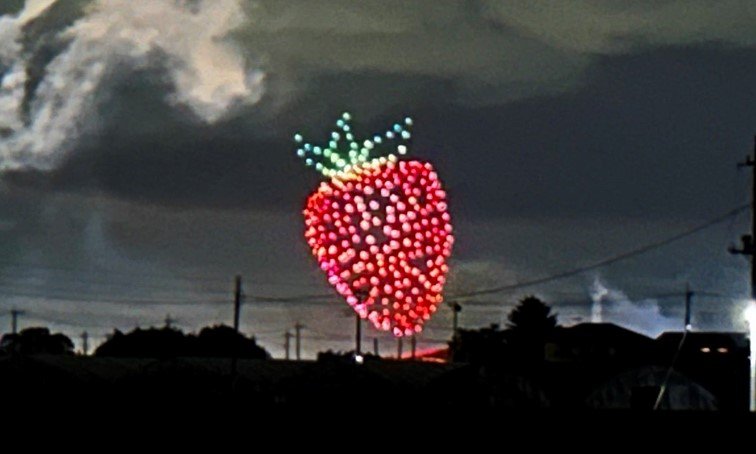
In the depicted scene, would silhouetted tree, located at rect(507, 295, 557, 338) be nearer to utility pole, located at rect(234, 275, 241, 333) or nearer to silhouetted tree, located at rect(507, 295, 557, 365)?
silhouetted tree, located at rect(507, 295, 557, 365)

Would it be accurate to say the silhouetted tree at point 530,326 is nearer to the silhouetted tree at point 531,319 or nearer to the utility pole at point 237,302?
the silhouetted tree at point 531,319

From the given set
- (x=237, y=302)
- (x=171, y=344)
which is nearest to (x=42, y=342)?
(x=171, y=344)

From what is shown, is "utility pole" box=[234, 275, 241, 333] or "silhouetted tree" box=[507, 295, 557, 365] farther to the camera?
"silhouetted tree" box=[507, 295, 557, 365]

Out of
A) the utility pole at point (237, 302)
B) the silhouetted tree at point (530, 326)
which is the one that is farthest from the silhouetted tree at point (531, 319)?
the utility pole at point (237, 302)

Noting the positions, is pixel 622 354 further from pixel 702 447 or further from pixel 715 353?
pixel 702 447

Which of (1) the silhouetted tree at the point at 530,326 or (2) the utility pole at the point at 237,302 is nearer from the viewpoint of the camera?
(2) the utility pole at the point at 237,302

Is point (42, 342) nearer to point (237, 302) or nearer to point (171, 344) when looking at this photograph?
point (171, 344)

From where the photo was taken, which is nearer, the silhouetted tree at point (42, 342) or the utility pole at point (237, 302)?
the utility pole at point (237, 302)

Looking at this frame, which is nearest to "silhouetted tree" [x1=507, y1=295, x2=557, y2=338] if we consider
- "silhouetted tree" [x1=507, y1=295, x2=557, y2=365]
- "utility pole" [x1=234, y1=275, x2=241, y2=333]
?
"silhouetted tree" [x1=507, y1=295, x2=557, y2=365]

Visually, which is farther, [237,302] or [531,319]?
[531,319]

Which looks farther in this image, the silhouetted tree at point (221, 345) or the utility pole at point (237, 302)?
the silhouetted tree at point (221, 345)

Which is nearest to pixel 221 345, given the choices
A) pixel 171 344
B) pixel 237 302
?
pixel 171 344

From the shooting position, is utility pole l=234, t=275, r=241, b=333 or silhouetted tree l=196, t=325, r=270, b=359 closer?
utility pole l=234, t=275, r=241, b=333
